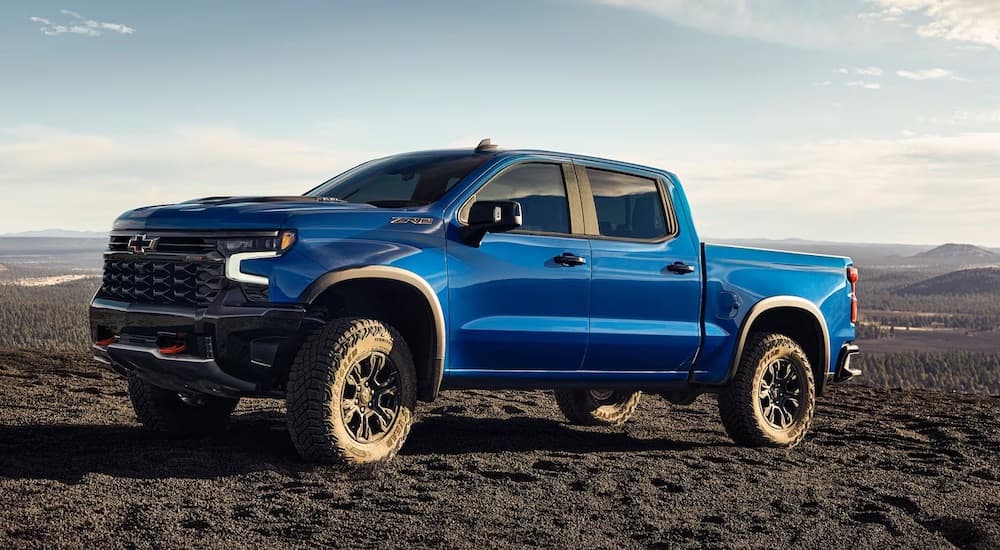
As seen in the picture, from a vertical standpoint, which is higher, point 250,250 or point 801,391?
point 250,250

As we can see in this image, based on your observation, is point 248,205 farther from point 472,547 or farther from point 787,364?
point 787,364

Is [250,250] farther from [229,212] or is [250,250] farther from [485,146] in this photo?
[485,146]

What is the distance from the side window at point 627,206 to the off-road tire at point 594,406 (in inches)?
82.2

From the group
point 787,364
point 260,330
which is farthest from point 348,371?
point 787,364

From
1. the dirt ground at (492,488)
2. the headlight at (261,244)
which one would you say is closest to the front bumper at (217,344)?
the headlight at (261,244)

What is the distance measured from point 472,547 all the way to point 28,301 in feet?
611

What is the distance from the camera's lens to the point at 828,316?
8.67 metres

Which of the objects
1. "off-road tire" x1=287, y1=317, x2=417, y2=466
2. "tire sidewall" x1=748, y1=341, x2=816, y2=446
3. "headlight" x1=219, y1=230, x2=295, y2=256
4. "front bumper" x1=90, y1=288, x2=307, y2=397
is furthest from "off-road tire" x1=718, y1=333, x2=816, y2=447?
"headlight" x1=219, y1=230, x2=295, y2=256

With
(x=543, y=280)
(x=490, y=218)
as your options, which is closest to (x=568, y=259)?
(x=543, y=280)

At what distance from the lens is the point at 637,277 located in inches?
289

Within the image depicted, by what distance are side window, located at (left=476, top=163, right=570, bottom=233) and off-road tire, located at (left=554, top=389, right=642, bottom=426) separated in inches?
105

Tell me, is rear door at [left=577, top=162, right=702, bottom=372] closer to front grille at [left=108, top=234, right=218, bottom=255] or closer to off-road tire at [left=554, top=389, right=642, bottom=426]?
off-road tire at [left=554, top=389, right=642, bottom=426]

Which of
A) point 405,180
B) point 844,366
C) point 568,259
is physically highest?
point 405,180

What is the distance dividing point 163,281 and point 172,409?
1.66 m
